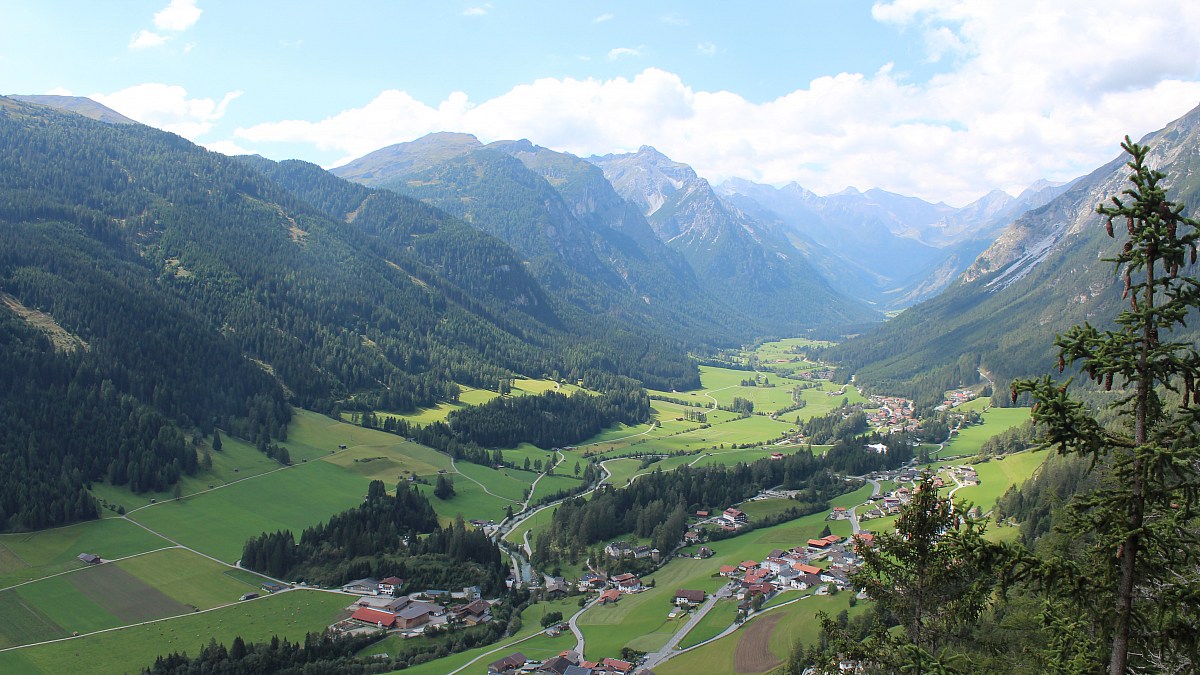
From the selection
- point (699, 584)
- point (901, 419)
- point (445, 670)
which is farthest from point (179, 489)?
point (901, 419)

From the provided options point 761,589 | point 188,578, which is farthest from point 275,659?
point 761,589

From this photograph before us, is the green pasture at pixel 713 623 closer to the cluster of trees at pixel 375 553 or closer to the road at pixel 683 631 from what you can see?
the road at pixel 683 631

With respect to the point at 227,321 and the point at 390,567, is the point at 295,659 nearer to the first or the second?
the point at 390,567

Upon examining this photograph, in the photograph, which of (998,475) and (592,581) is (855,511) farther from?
(592,581)

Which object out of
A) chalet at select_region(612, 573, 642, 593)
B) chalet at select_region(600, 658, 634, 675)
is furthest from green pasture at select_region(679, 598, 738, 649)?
chalet at select_region(612, 573, 642, 593)

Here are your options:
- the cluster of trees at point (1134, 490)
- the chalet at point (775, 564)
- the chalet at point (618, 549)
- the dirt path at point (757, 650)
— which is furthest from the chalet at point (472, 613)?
the cluster of trees at point (1134, 490)

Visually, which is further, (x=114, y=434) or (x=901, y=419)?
(x=901, y=419)
